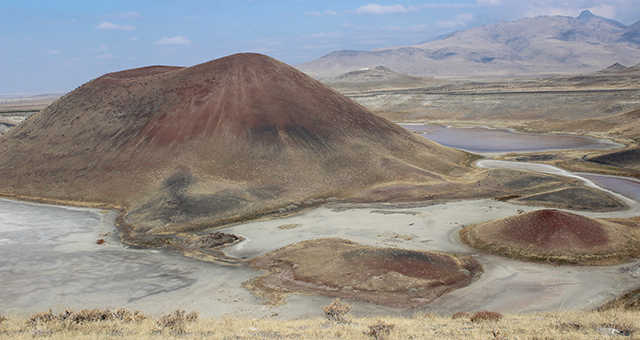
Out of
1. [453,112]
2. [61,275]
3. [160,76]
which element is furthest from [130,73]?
[453,112]

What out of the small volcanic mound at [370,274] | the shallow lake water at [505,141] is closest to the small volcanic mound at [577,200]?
the small volcanic mound at [370,274]

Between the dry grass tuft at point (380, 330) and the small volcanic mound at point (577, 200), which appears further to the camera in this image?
the small volcanic mound at point (577, 200)

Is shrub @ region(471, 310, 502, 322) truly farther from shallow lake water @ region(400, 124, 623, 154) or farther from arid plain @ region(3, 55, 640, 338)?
shallow lake water @ region(400, 124, 623, 154)

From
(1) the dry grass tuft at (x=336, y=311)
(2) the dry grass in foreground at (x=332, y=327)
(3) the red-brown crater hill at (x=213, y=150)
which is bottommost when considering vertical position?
(1) the dry grass tuft at (x=336, y=311)

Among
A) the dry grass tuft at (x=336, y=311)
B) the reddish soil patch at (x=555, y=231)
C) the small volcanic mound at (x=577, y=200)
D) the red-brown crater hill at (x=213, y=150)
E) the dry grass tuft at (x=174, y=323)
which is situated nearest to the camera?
the dry grass tuft at (x=174, y=323)

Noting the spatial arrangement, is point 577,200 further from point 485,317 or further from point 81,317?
point 81,317

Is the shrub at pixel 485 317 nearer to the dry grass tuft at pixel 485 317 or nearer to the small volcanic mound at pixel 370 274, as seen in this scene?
the dry grass tuft at pixel 485 317

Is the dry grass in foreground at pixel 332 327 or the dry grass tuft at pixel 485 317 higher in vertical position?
the dry grass in foreground at pixel 332 327
